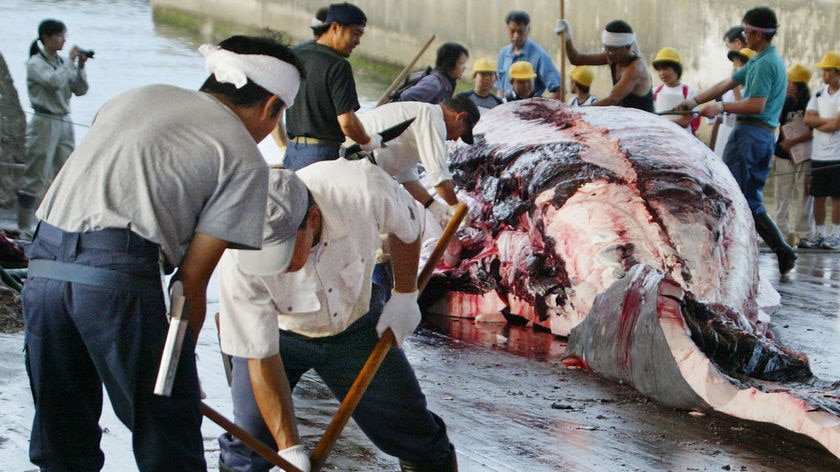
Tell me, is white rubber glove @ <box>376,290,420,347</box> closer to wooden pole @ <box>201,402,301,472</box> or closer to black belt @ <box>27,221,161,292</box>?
wooden pole @ <box>201,402,301,472</box>

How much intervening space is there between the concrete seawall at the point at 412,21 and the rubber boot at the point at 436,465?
14.2 meters

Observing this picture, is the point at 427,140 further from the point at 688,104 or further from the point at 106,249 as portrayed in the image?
the point at 688,104

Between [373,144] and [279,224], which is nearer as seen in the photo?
[279,224]

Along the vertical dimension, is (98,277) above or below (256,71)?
below

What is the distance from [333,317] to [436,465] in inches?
24.5

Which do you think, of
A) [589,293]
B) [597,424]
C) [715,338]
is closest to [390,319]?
[597,424]

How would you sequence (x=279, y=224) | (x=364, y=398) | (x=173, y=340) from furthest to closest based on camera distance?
(x=364, y=398)
(x=279, y=224)
(x=173, y=340)

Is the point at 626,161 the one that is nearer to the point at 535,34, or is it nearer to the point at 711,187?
the point at 711,187

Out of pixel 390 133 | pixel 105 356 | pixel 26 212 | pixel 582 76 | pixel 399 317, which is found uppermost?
pixel 390 133

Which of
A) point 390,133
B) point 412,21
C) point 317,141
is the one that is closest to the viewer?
point 390,133

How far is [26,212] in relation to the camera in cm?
966

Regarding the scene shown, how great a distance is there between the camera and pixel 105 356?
326 centimetres

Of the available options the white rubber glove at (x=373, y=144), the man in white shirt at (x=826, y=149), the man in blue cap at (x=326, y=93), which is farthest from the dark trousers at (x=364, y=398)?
the man in white shirt at (x=826, y=149)

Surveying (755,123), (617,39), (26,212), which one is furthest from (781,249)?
(26,212)
